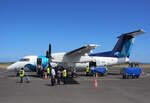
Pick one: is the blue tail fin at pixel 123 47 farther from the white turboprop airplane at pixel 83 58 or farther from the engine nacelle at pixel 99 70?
the engine nacelle at pixel 99 70

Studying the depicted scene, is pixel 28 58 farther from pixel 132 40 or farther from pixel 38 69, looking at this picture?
pixel 132 40

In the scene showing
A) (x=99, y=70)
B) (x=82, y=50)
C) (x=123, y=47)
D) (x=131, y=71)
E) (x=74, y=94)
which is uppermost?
(x=123, y=47)

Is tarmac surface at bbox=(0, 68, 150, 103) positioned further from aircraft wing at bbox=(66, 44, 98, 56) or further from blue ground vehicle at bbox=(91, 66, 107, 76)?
blue ground vehicle at bbox=(91, 66, 107, 76)

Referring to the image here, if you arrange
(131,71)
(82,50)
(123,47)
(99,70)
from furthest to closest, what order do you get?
1. (123,47)
2. (99,70)
3. (82,50)
4. (131,71)

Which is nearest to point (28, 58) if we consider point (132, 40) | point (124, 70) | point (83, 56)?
point (83, 56)

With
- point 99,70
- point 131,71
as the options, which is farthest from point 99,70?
point 131,71

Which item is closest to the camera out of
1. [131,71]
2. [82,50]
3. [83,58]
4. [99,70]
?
[131,71]

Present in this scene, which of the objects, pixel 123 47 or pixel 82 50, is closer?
pixel 82 50

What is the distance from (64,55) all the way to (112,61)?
7124 mm

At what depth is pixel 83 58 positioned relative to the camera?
114ft

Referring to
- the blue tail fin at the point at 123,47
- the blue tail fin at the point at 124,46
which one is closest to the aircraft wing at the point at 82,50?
the blue tail fin at the point at 123,47

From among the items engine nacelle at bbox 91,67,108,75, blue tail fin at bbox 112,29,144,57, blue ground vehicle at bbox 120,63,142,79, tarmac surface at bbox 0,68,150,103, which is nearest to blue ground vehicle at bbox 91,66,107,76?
engine nacelle at bbox 91,67,108,75

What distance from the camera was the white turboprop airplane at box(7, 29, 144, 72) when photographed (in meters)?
33.0

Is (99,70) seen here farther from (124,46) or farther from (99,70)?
(124,46)
